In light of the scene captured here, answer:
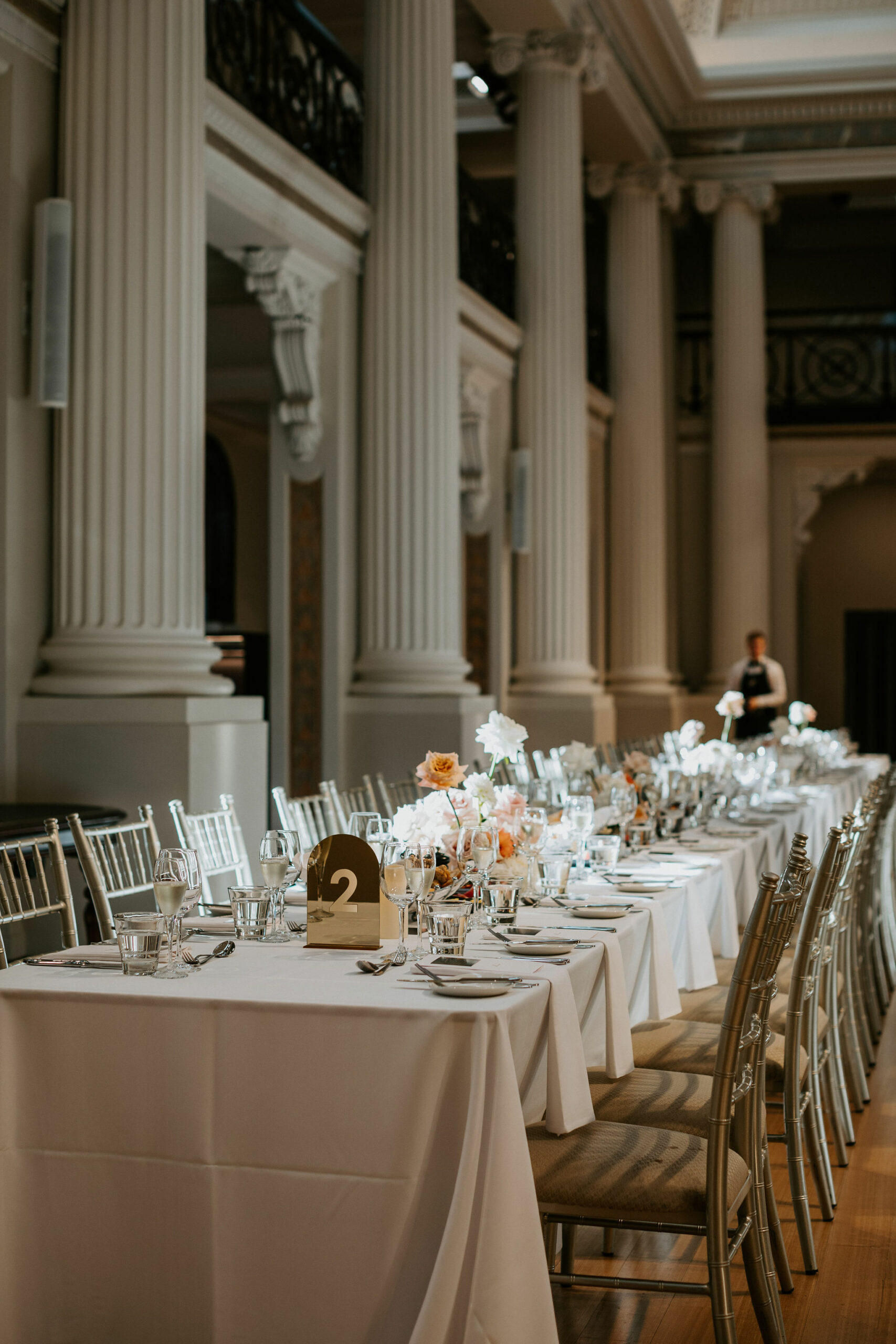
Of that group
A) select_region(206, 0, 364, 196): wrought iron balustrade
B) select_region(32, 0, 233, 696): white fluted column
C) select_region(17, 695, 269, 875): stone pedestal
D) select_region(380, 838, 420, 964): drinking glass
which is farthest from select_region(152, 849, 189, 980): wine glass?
select_region(206, 0, 364, 196): wrought iron balustrade

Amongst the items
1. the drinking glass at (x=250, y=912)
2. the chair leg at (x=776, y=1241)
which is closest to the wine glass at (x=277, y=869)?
the drinking glass at (x=250, y=912)

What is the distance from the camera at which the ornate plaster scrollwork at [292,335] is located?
28.7 feet

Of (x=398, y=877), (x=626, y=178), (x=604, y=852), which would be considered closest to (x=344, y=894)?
(x=398, y=877)

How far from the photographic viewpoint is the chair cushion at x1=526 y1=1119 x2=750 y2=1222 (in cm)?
270

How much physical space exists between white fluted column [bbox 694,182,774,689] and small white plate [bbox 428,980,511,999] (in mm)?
13711

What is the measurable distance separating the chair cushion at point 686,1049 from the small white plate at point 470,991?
3.19ft

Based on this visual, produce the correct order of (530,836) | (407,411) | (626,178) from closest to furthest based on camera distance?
(530,836) → (407,411) → (626,178)

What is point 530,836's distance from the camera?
3.76m

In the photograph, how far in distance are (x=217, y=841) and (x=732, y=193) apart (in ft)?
42.1

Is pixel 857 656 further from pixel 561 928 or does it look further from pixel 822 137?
pixel 561 928

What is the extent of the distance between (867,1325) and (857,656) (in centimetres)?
1577

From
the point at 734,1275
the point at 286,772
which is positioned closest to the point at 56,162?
the point at 286,772

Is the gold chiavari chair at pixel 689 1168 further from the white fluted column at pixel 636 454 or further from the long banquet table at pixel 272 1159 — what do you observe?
the white fluted column at pixel 636 454

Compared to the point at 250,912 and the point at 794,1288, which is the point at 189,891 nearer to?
the point at 250,912
